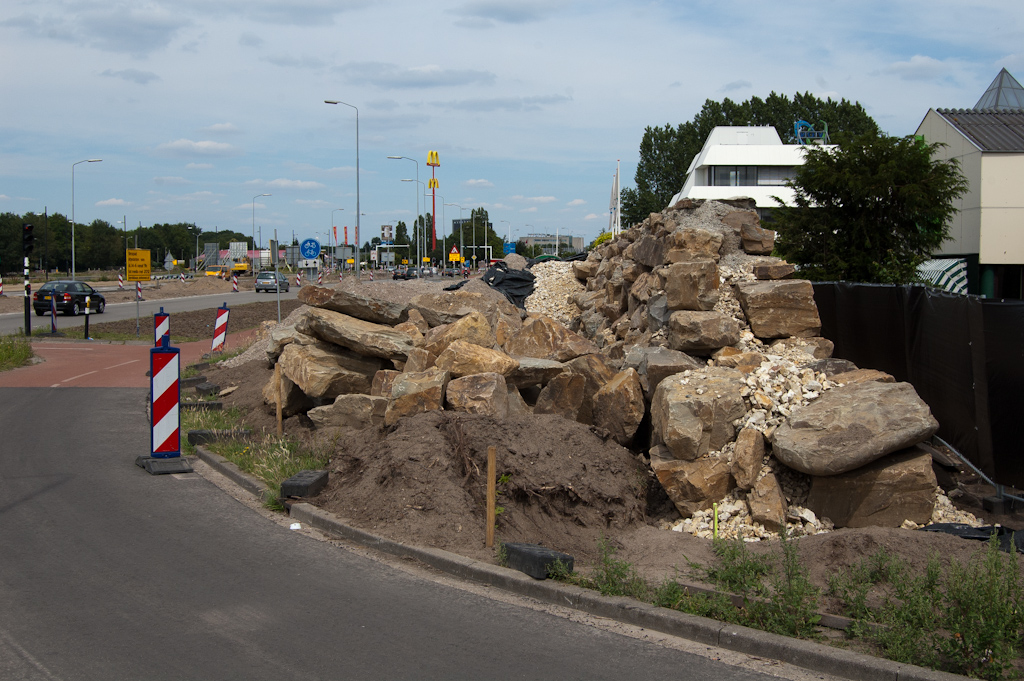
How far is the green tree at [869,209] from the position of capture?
59.8 ft

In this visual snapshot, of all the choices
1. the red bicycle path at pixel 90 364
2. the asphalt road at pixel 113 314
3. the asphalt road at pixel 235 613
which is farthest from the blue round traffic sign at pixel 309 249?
the asphalt road at pixel 235 613

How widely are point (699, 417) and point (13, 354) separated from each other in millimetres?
18830

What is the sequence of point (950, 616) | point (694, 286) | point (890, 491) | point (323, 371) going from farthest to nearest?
point (694, 286)
point (323, 371)
point (890, 491)
point (950, 616)

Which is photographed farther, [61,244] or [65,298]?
[61,244]

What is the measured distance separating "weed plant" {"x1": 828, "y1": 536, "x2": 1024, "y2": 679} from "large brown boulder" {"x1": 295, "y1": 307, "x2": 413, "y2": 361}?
7464 mm

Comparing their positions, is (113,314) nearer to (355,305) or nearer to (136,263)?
(136,263)

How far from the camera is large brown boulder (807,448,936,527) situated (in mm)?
7957

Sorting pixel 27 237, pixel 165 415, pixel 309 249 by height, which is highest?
pixel 27 237

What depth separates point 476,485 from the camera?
808cm

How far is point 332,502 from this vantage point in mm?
8328

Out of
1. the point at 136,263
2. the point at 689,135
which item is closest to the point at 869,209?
the point at 136,263

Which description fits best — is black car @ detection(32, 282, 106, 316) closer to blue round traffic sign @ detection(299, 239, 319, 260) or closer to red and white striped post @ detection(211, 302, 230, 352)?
red and white striped post @ detection(211, 302, 230, 352)

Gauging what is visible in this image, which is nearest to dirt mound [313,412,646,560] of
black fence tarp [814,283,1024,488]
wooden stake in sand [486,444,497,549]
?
wooden stake in sand [486,444,497,549]

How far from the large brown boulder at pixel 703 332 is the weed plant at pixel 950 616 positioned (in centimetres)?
609
